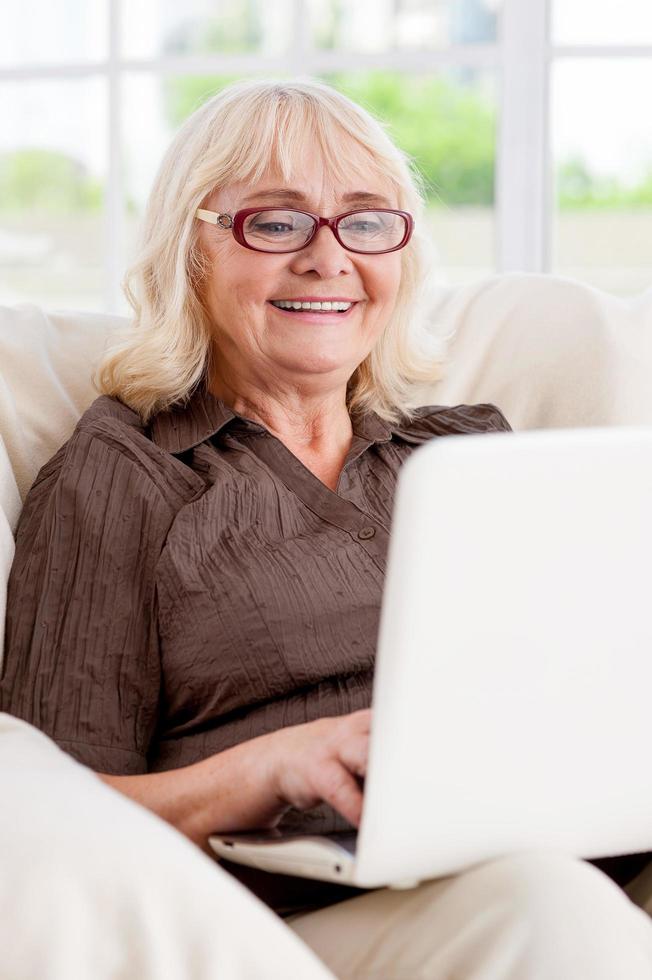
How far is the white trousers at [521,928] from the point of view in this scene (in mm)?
982

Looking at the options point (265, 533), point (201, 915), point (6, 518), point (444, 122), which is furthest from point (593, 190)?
point (201, 915)

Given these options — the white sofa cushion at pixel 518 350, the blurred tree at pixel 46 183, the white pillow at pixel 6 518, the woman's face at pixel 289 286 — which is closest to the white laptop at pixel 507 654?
the white pillow at pixel 6 518

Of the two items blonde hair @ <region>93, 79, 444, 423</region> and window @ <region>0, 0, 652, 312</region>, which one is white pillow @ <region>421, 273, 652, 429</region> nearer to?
blonde hair @ <region>93, 79, 444, 423</region>

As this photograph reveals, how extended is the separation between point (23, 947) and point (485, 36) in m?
2.68

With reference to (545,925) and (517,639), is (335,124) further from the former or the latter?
(545,925)

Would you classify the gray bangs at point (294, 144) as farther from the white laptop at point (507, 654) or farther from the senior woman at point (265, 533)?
the white laptop at point (507, 654)

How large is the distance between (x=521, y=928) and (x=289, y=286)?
0.90 metres

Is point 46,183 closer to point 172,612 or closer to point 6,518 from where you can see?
point 6,518

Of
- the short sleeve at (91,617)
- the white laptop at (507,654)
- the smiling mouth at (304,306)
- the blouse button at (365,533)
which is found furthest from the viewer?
the smiling mouth at (304,306)

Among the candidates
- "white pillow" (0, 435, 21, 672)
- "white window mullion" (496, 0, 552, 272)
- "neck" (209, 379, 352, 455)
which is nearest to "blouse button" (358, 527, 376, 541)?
"neck" (209, 379, 352, 455)

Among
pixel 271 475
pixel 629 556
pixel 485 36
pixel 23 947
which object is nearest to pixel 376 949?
pixel 23 947

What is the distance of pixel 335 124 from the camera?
1.67 metres

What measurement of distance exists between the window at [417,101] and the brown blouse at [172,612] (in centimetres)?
166

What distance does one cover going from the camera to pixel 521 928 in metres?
1.00
